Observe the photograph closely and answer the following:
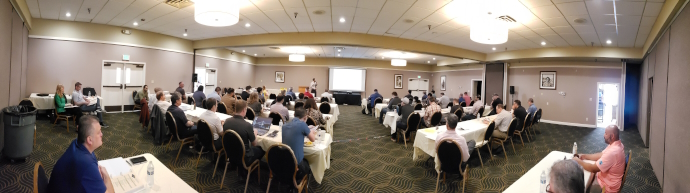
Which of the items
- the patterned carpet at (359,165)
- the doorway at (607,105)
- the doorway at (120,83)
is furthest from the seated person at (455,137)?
the doorway at (607,105)

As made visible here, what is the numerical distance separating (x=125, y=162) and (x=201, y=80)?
11.5 m

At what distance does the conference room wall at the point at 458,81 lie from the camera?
1555 centimetres

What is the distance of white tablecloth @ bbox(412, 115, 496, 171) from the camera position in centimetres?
436

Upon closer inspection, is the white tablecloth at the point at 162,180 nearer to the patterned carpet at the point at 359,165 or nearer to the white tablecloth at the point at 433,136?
the patterned carpet at the point at 359,165

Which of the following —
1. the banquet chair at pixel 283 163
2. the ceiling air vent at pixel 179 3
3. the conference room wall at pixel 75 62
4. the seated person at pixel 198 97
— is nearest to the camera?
the banquet chair at pixel 283 163

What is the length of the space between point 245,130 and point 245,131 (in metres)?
0.01

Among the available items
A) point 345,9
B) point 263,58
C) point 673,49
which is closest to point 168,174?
point 345,9

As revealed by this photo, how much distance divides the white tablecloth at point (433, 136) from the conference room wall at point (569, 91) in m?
7.81

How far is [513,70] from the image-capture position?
12406 millimetres

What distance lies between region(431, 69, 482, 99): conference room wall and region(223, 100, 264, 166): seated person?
1439cm

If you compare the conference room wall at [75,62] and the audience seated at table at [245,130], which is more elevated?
the conference room wall at [75,62]

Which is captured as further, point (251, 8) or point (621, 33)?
point (621, 33)

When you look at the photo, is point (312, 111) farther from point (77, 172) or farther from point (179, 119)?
point (77, 172)

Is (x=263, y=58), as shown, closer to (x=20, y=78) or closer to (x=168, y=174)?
(x=20, y=78)
